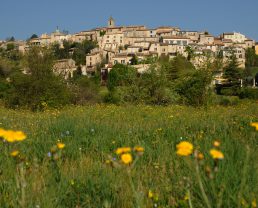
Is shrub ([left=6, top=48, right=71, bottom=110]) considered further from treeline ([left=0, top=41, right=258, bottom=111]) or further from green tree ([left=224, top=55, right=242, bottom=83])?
green tree ([left=224, top=55, right=242, bottom=83])

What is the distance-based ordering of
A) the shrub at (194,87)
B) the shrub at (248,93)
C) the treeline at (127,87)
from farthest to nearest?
the shrub at (248,93)
the shrub at (194,87)
the treeline at (127,87)

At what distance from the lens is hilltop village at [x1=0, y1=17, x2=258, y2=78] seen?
93.4 metres

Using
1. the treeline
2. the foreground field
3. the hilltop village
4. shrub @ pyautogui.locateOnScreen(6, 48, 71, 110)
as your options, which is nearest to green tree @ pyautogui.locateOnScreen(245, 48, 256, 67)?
the hilltop village

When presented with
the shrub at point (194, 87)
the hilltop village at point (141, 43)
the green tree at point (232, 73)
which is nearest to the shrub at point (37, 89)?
the shrub at point (194, 87)

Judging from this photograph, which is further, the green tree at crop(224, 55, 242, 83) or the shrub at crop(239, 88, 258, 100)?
the green tree at crop(224, 55, 242, 83)

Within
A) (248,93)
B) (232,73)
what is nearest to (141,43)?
(232,73)

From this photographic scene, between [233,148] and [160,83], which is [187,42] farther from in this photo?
[233,148]

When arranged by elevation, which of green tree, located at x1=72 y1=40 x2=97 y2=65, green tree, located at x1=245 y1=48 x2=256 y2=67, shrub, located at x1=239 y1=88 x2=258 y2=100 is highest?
green tree, located at x1=72 y1=40 x2=97 y2=65

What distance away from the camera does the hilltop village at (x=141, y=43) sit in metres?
93.4

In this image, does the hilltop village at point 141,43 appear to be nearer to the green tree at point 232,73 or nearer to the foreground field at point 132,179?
the green tree at point 232,73

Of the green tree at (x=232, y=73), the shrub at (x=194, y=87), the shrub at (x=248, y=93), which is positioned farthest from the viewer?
the green tree at (x=232, y=73)

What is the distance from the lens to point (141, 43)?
106062 mm

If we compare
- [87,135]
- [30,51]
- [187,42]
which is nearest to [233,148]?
[87,135]

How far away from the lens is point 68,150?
4227 millimetres
